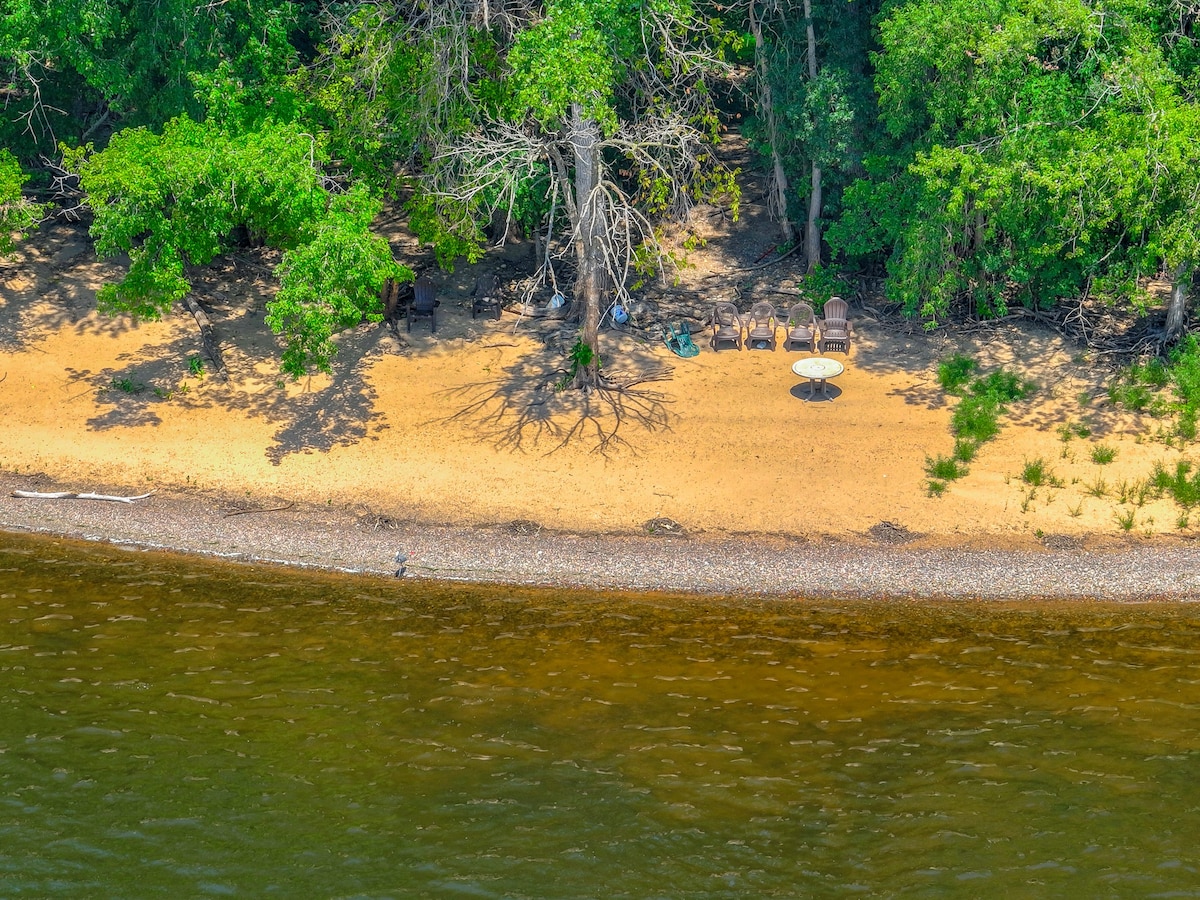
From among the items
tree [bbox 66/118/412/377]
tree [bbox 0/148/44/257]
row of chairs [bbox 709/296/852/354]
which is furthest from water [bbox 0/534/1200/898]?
row of chairs [bbox 709/296/852/354]

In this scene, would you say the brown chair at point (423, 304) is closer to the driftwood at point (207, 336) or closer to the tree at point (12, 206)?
the driftwood at point (207, 336)

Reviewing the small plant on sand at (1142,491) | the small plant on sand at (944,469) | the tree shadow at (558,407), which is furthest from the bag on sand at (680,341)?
the small plant on sand at (1142,491)

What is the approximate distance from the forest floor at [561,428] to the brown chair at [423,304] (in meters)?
0.26

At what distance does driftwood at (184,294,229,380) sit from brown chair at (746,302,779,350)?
32.4 feet

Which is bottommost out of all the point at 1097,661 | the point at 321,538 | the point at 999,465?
the point at 1097,661

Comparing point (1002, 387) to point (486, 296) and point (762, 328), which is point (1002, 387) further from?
point (486, 296)

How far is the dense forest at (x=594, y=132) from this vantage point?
21453 mm

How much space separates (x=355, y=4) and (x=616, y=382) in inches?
327

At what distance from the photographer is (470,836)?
14.8 meters

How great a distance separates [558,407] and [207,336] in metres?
6.85

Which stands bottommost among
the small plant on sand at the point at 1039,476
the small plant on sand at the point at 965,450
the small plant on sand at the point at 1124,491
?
the small plant on sand at the point at 1124,491

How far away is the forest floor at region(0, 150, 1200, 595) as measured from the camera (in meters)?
21.1

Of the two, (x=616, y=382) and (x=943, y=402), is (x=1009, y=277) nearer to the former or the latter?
(x=943, y=402)

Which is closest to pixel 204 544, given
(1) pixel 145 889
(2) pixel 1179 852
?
(1) pixel 145 889
